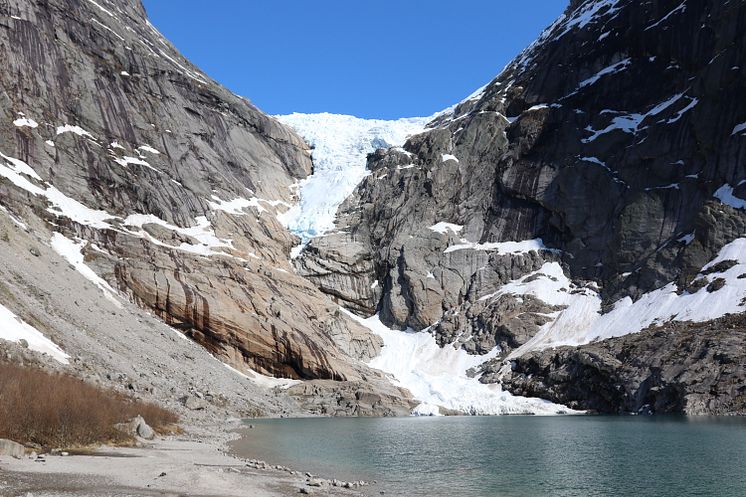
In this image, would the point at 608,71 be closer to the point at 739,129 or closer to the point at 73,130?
the point at 739,129

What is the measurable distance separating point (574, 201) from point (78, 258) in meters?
85.2

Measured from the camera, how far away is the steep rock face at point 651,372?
6419 centimetres

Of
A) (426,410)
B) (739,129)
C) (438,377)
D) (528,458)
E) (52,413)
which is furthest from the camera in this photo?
Answer: (438,377)

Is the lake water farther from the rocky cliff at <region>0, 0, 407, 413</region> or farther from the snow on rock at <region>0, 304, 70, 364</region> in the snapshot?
the rocky cliff at <region>0, 0, 407, 413</region>

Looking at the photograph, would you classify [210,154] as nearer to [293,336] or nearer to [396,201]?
[396,201]

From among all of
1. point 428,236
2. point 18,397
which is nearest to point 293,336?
point 428,236

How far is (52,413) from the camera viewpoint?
2191 cm

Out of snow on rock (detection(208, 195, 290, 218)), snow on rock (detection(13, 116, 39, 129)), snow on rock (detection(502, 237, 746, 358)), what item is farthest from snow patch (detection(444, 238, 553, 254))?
snow on rock (detection(13, 116, 39, 129))

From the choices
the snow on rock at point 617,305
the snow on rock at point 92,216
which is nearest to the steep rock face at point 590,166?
the snow on rock at point 617,305

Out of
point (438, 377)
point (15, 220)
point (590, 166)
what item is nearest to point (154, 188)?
point (15, 220)

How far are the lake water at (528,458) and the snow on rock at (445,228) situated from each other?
75261mm

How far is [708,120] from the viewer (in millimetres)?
102438

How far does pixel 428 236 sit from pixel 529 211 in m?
20.7

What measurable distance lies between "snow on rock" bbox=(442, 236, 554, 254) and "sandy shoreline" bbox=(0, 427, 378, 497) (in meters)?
96.1
